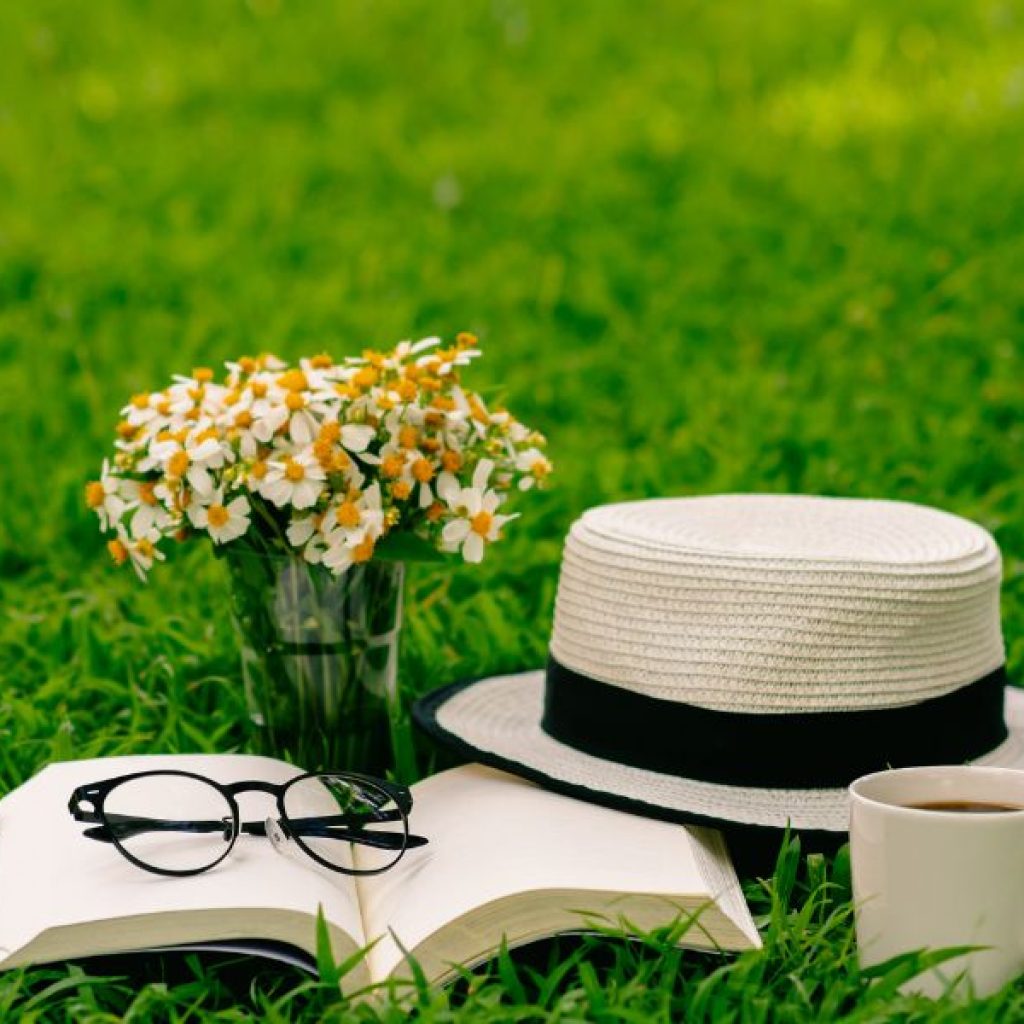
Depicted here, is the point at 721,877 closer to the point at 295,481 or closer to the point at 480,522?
the point at 480,522

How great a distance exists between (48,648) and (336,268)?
9.04 feet

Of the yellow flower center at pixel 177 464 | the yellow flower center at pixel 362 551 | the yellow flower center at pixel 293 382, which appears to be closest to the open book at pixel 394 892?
the yellow flower center at pixel 362 551

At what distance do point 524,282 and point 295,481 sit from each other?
335 cm

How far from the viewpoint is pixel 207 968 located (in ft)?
7.22

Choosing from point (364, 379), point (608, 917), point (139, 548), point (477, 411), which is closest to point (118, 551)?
point (139, 548)

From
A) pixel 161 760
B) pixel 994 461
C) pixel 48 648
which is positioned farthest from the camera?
pixel 994 461

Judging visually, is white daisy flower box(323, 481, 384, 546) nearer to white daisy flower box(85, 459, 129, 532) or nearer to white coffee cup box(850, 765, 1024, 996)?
white daisy flower box(85, 459, 129, 532)

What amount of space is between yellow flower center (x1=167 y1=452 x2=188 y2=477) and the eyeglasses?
421 mm

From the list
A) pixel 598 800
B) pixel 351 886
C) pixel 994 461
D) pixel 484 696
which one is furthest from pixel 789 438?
pixel 351 886

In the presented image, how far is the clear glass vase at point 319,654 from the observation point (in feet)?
8.87

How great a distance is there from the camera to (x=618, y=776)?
257cm

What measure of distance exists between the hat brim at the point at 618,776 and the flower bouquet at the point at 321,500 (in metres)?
0.14

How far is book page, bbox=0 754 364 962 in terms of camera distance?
2.08 meters

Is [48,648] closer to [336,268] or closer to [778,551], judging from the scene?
[778,551]
